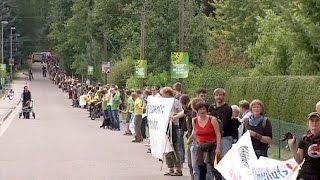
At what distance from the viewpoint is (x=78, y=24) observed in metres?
93.1

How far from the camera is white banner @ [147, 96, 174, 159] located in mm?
18734

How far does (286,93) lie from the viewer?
25766 millimetres

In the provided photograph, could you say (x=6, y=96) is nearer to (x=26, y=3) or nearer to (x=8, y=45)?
(x=8, y=45)

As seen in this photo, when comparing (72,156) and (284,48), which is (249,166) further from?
(284,48)

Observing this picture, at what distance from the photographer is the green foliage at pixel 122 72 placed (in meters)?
58.7

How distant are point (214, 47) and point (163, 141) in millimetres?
40180

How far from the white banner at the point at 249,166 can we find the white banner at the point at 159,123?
182 inches

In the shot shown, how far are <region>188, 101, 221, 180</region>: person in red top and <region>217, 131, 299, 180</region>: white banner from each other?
501 millimetres

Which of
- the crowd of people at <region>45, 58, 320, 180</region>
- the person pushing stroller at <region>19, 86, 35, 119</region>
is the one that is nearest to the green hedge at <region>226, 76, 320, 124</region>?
the crowd of people at <region>45, 58, 320, 180</region>

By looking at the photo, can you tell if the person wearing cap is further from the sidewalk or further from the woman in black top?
the sidewalk

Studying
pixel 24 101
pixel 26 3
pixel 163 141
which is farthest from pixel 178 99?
pixel 26 3

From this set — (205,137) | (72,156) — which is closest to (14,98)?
(72,156)

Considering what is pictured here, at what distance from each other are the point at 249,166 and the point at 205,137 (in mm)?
2006

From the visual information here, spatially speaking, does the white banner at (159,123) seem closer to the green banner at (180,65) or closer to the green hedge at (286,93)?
the green hedge at (286,93)
